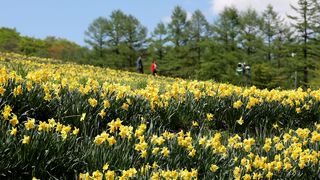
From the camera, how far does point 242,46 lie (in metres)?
49.6

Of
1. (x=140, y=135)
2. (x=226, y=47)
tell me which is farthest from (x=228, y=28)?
(x=140, y=135)

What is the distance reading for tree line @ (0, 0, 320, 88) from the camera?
150 feet

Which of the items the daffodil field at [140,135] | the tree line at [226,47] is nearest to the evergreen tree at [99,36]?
the tree line at [226,47]

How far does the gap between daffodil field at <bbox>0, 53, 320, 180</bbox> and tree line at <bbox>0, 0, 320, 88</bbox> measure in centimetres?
3428

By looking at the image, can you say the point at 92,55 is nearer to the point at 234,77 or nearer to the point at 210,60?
the point at 210,60

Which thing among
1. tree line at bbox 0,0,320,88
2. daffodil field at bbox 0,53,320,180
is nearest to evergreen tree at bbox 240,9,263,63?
tree line at bbox 0,0,320,88

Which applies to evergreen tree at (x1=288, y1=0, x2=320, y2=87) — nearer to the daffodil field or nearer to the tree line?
the tree line

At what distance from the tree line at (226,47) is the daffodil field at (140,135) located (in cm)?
3428

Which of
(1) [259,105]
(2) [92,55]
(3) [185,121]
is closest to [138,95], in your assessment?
(3) [185,121]

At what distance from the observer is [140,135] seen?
14.2 feet

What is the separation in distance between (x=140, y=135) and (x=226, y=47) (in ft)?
150

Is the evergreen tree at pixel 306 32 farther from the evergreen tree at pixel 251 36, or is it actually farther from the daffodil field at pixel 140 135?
the daffodil field at pixel 140 135

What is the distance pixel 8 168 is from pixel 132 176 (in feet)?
3.23

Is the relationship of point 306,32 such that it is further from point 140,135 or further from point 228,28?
point 140,135
